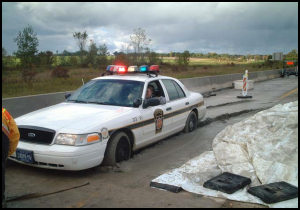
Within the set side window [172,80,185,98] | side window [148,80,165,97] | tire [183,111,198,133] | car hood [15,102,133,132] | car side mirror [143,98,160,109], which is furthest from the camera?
tire [183,111,198,133]

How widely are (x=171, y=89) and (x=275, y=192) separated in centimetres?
387

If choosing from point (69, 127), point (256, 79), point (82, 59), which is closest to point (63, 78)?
point (82, 59)

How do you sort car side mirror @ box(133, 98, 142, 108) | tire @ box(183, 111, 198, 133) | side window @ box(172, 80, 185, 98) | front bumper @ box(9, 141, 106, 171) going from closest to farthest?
front bumper @ box(9, 141, 106, 171)
car side mirror @ box(133, 98, 142, 108)
side window @ box(172, 80, 185, 98)
tire @ box(183, 111, 198, 133)

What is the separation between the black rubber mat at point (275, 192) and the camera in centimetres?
401

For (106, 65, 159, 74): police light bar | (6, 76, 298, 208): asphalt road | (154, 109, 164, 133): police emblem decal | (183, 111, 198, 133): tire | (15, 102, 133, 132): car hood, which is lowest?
(6, 76, 298, 208): asphalt road

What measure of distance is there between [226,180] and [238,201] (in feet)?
1.64

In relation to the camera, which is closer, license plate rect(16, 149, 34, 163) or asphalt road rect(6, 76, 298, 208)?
asphalt road rect(6, 76, 298, 208)

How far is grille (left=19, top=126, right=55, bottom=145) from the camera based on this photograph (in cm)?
489

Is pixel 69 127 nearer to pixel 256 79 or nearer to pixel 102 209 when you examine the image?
pixel 102 209

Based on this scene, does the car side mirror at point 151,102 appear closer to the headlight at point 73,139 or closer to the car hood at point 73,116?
the car hood at point 73,116

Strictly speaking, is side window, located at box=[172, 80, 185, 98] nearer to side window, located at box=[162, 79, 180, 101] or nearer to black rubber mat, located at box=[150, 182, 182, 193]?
side window, located at box=[162, 79, 180, 101]

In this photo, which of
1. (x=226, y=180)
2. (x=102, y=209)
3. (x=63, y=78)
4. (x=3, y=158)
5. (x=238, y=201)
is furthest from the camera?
(x=63, y=78)

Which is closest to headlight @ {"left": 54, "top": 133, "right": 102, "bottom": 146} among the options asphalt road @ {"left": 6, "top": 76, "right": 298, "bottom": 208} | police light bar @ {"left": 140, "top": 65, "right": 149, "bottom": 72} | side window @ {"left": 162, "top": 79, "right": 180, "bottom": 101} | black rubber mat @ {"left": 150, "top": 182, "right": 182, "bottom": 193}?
asphalt road @ {"left": 6, "top": 76, "right": 298, "bottom": 208}

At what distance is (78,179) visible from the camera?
4.93 m
